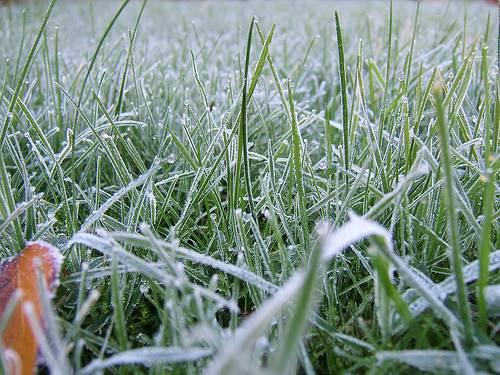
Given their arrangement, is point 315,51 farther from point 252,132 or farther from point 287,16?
point 287,16

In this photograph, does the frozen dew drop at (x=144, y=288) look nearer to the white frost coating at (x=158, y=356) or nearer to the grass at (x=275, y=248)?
the grass at (x=275, y=248)

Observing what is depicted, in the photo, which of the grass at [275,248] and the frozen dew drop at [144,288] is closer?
the grass at [275,248]

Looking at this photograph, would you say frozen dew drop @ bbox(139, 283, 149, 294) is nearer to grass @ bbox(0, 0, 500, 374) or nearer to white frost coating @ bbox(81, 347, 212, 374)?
grass @ bbox(0, 0, 500, 374)

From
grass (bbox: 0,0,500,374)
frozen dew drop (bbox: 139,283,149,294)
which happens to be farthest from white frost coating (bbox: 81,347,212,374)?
frozen dew drop (bbox: 139,283,149,294)

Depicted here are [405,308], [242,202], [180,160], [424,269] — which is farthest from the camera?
[180,160]

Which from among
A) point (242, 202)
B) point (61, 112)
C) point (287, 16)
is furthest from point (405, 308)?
point (287, 16)

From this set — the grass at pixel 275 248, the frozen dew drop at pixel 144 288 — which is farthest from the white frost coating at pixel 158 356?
the frozen dew drop at pixel 144 288

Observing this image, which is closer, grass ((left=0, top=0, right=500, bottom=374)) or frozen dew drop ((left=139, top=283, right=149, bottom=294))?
grass ((left=0, top=0, right=500, bottom=374))

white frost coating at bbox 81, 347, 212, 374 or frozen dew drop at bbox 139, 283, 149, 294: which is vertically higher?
white frost coating at bbox 81, 347, 212, 374

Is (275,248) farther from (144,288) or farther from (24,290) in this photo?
(24,290)
